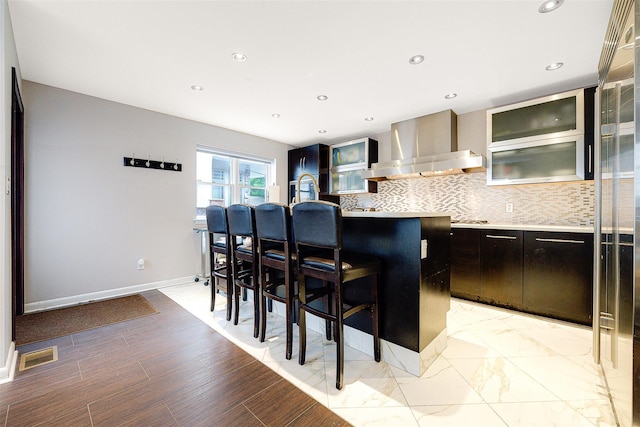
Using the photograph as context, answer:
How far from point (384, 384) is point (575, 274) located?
2.16m

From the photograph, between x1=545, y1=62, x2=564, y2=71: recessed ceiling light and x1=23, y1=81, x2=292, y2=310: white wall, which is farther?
x1=23, y1=81, x2=292, y2=310: white wall

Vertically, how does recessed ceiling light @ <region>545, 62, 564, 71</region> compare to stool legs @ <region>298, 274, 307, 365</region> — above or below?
above

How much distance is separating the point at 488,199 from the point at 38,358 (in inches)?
181

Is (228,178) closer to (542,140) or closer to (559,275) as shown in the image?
(542,140)

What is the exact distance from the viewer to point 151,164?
3.58m

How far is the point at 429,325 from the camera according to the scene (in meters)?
1.77

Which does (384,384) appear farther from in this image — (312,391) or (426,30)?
(426,30)

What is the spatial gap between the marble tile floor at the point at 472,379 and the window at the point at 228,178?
8.26 ft

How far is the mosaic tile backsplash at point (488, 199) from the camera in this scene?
2877 mm

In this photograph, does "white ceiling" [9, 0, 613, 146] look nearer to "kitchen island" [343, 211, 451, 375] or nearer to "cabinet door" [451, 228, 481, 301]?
"kitchen island" [343, 211, 451, 375]

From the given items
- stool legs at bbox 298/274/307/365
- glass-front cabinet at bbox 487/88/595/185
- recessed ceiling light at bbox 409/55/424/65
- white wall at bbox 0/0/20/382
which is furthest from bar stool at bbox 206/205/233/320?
glass-front cabinet at bbox 487/88/595/185

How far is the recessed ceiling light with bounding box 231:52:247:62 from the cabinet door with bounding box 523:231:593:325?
10.4 ft

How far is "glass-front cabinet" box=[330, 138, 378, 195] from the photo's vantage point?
4.48 meters

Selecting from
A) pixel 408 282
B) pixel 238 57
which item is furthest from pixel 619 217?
pixel 238 57
